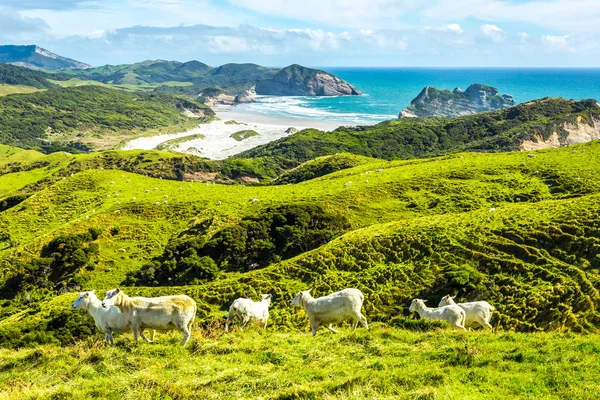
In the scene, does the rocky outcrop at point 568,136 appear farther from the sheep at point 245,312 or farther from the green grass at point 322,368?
the green grass at point 322,368

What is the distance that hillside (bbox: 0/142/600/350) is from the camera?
24844 millimetres

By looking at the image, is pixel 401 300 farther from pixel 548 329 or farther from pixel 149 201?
pixel 149 201

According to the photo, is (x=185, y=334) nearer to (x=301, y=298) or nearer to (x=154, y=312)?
(x=154, y=312)

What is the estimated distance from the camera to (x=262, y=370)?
12.1 metres

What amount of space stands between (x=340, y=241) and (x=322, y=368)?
22111 millimetres

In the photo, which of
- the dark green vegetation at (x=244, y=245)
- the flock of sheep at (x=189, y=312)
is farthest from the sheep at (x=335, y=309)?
the dark green vegetation at (x=244, y=245)

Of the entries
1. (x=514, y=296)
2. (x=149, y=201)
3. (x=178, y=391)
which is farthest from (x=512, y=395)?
(x=149, y=201)

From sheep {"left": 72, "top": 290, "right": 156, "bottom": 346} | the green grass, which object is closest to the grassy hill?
the green grass

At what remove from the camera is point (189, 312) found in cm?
1506

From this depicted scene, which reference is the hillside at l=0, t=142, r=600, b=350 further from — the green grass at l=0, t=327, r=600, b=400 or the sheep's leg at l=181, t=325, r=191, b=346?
the sheep's leg at l=181, t=325, r=191, b=346

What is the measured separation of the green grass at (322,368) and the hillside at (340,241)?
584 centimetres

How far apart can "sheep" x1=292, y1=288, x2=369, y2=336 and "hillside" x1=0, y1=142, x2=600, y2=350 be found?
9.85 feet

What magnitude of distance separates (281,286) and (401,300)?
8699 mm

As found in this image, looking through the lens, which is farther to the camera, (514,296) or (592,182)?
(592,182)
